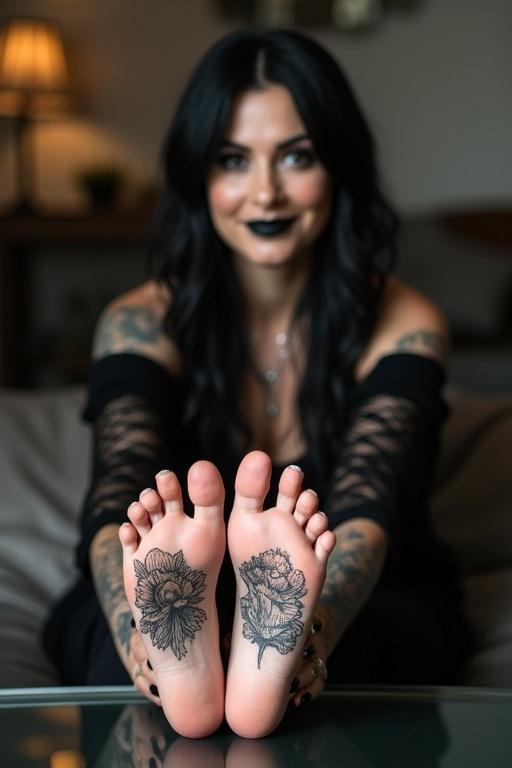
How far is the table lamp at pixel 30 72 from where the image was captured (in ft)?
12.4

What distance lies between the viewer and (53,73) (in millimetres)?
3855

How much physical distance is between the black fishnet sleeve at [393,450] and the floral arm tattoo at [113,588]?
0.24 meters

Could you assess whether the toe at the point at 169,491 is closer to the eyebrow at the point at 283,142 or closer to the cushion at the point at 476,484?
the eyebrow at the point at 283,142

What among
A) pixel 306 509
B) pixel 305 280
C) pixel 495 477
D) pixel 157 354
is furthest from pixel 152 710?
pixel 495 477

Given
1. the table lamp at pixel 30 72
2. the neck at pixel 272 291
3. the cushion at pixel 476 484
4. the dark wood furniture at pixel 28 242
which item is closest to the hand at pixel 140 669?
the neck at pixel 272 291

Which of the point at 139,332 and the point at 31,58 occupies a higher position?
the point at 139,332

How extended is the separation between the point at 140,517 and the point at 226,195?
0.66m

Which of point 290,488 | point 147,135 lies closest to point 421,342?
point 290,488

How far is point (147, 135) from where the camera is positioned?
4.24 meters

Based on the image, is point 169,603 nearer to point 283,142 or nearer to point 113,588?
point 113,588

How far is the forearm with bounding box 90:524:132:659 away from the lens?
105 centimetres

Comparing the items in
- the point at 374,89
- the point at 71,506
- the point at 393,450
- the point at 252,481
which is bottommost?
the point at 374,89

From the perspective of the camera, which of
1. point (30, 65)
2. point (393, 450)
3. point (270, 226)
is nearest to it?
point (393, 450)

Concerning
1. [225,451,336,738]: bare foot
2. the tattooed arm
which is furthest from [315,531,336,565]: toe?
the tattooed arm
